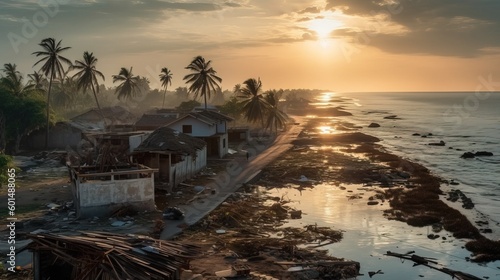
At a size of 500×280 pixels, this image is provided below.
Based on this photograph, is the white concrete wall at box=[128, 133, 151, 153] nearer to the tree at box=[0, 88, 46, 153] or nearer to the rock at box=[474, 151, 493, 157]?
the tree at box=[0, 88, 46, 153]

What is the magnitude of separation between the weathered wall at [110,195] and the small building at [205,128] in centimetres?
2189

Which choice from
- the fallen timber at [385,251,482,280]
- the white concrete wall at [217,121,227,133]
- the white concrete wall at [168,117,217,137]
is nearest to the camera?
the fallen timber at [385,251,482,280]

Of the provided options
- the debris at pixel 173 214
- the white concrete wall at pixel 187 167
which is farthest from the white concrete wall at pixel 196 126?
the debris at pixel 173 214

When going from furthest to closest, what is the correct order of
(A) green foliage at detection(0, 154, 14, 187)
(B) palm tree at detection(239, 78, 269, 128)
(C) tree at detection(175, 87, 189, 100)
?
1. (C) tree at detection(175, 87, 189, 100)
2. (B) palm tree at detection(239, 78, 269, 128)
3. (A) green foliage at detection(0, 154, 14, 187)

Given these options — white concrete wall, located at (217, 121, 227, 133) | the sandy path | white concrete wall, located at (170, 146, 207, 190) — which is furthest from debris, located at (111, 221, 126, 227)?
white concrete wall, located at (217, 121, 227, 133)

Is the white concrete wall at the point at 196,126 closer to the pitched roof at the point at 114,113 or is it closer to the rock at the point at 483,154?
the pitched roof at the point at 114,113

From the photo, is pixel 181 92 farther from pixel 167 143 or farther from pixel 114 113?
pixel 167 143

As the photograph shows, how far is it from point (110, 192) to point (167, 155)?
8.22 metres

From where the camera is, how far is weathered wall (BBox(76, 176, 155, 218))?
24.9m

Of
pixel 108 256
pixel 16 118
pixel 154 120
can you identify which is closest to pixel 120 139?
pixel 16 118

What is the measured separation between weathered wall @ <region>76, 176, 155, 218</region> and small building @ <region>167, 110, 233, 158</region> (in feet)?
71.8

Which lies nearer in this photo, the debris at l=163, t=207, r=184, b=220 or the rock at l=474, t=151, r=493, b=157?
the debris at l=163, t=207, r=184, b=220

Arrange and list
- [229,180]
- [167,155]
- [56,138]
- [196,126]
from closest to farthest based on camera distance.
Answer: [167,155] → [229,180] → [196,126] → [56,138]

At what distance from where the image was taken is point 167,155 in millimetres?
33125
